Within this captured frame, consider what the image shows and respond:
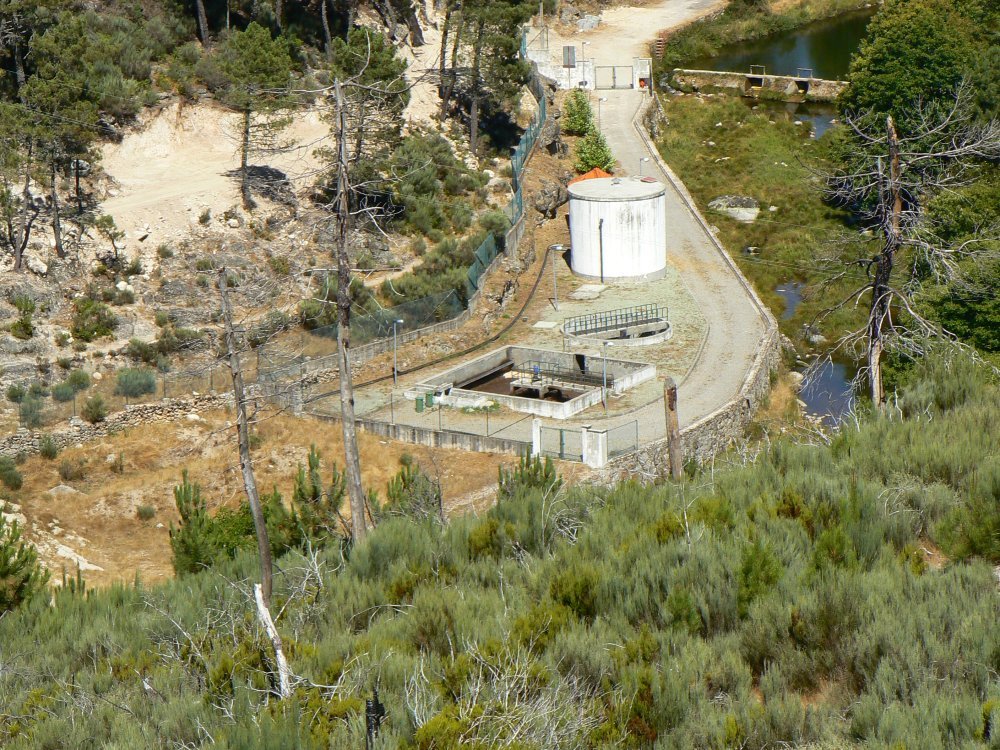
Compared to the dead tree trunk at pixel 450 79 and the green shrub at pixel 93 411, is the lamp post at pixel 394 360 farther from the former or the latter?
the dead tree trunk at pixel 450 79

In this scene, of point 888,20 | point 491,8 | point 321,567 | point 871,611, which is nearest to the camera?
point 871,611

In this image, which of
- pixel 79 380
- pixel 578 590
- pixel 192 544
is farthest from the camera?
pixel 79 380

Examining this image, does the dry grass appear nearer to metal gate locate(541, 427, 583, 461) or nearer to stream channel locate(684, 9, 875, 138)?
metal gate locate(541, 427, 583, 461)

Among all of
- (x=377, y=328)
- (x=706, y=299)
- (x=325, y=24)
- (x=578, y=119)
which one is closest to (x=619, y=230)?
(x=706, y=299)

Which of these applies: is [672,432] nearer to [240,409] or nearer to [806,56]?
[240,409]

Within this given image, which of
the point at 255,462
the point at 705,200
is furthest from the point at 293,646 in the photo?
the point at 705,200

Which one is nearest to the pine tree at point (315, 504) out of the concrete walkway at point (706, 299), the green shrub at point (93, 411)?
the green shrub at point (93, 411)

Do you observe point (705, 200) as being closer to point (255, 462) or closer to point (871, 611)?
point (255, 462)
